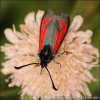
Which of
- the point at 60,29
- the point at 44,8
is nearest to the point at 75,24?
the point at 60,29

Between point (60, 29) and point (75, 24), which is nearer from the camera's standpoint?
point (60, 29)

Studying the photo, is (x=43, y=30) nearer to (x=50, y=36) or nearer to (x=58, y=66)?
(x=50, y=36)

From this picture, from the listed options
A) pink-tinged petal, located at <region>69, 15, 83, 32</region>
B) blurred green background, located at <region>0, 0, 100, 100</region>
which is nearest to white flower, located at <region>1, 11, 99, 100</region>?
pink-tinged petal, located at <region>69, 15, 83, 32</region>

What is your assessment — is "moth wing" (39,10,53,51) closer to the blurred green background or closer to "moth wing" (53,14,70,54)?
"moth wing" (53,14,70,54)

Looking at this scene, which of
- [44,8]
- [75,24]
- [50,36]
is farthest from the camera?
[44,8]

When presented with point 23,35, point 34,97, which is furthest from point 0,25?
point 34,97

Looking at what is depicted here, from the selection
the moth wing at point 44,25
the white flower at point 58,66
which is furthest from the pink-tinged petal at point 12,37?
the moth wing at point 44,25
